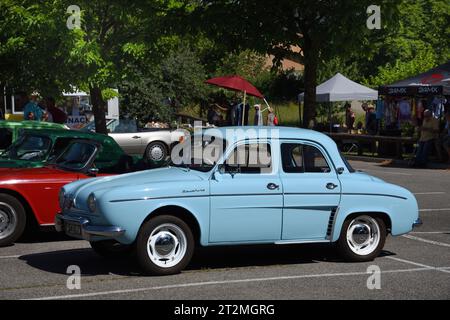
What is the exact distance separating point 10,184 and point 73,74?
10407mm

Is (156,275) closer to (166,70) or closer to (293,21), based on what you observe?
(293,21)

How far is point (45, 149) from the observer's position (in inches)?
440

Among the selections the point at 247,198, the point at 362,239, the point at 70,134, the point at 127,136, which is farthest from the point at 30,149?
the point at 127,136

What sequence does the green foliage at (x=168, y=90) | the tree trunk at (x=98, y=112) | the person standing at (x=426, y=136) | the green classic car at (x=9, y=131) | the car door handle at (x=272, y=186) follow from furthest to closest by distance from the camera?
the green foliage at (x=168, y=90) < the person standing at (x=426, y=136) < the tree trunk at (x=98, y=112) < the green classic car at (x=9, y=131) < the car door handle at (x=272, y=186)

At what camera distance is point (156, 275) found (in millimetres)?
7980

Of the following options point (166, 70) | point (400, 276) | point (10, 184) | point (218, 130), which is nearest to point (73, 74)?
point (10, 184)

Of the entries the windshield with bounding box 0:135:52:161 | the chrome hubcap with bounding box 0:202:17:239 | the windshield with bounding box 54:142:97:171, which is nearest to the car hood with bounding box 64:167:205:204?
the chrome hubcap with bounding box 0:202:17:239

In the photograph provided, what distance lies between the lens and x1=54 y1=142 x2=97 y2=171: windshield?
10331mm

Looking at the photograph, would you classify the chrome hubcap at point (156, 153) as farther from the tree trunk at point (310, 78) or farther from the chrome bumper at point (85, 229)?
the chrome bumper at point (85, 229)

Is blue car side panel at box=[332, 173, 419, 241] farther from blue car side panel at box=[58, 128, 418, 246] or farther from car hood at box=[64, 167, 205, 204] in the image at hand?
car hood at box=[64, 167, 205, 204]

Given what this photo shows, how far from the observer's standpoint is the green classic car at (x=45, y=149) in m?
10.9

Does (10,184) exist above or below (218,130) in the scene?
below

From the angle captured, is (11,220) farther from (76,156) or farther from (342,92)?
(342,92)

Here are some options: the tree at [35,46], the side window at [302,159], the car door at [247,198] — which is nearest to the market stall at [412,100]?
the tree at [35,46]
